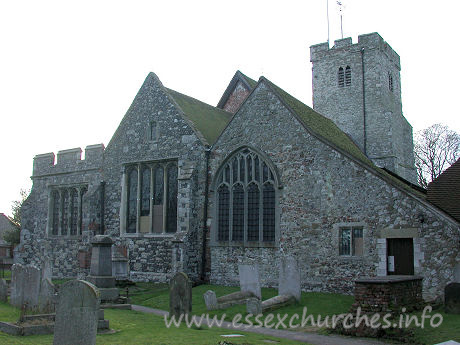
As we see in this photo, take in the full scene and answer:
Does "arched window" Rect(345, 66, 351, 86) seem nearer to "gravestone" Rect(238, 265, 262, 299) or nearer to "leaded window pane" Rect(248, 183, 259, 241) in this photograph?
"leaded window pane" Rect(248, 183, 259, 241)

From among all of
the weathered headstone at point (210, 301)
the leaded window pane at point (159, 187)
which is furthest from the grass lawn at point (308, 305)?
the leaded window pane at point (159, 187)

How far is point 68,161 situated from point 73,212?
2.88m

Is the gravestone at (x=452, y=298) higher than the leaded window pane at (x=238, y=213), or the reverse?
the leaded window pane at (x=238, y=213)

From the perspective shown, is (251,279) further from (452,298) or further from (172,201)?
(172,201)

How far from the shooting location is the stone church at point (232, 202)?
667 inches

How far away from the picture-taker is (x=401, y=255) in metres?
16.6

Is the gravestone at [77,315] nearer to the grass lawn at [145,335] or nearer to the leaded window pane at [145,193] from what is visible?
the grass lawn at [145,335]

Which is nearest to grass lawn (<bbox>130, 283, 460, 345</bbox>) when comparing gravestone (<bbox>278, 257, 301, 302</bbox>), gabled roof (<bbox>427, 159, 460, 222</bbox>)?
gravestone (<bbox>278, 257, 301, 302</bbox>)

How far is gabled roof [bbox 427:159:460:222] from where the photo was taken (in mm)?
16516

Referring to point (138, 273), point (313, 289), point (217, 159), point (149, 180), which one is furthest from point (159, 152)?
point (313, 289)

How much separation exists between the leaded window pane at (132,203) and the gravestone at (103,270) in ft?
22.1

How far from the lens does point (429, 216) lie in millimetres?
15953

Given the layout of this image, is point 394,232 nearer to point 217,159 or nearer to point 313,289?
point 313,289

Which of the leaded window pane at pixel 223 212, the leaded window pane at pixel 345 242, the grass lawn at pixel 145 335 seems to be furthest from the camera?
the leaded window pane at pixel 223 212
